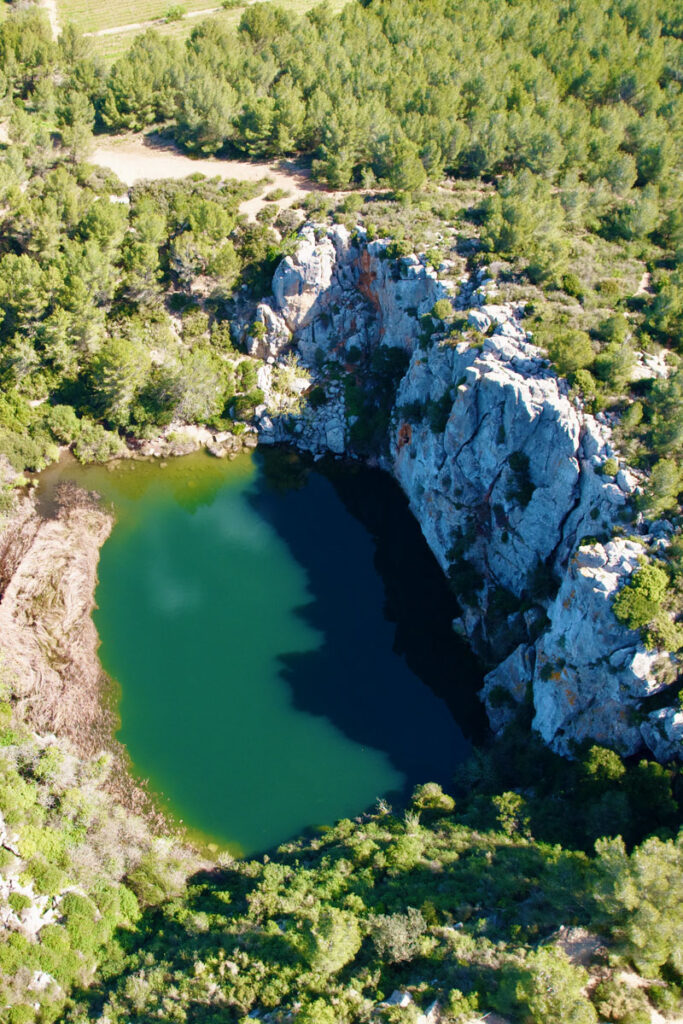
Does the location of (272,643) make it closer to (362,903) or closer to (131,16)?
(362,903)

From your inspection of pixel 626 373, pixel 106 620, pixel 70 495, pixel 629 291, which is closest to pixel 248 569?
pixel 106 620

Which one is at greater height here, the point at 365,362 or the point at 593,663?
the point at 365,362

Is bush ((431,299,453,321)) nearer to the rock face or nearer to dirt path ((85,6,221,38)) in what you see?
the rock face

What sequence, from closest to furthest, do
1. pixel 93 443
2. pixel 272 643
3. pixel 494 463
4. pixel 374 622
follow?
pixel 494 463, pixel 272 643, pixel 374 622, pixel 93 443

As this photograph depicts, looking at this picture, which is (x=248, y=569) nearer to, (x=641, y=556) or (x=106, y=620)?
(x=106, y=620)

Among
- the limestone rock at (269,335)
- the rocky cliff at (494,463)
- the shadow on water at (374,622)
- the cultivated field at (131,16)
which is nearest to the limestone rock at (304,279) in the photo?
the rocky cliff at (494,463)

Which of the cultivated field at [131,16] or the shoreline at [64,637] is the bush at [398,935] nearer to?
the shoreline at [64,637]

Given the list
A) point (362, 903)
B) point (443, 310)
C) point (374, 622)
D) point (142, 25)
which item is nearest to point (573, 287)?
point (443, 310)
